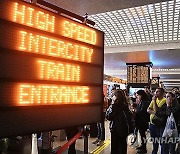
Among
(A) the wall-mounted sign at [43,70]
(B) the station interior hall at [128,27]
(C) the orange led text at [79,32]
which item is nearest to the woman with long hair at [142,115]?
(B) the station interior hall at [128,27]

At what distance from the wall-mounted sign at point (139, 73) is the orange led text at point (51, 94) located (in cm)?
785

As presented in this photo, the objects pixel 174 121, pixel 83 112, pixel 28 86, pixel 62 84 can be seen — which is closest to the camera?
pixel 28 86

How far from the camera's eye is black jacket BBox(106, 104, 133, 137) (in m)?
4.11

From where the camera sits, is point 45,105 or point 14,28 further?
point 45,105

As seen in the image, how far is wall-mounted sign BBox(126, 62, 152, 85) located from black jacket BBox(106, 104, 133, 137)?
5976 mm

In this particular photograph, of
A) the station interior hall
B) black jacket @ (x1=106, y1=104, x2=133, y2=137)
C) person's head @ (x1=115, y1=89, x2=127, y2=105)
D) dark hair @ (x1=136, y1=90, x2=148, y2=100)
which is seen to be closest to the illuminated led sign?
the station interior hall

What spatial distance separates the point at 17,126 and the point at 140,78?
8.63m

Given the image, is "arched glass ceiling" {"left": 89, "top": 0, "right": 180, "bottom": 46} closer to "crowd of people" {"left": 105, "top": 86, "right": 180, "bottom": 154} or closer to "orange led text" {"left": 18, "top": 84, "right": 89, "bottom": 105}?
"crowd of people" {"left": 105, "top": 86, "right": 180, "bottom": 154}

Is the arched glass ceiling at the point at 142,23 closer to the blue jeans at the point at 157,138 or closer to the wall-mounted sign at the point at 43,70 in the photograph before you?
the blue jeans at the point at 157,138

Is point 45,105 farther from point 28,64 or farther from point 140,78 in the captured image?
point 140,78

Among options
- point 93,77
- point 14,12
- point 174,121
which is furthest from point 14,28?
point 174,121

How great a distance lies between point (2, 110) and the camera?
1658mm

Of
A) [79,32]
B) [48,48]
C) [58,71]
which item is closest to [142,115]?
[79,32]

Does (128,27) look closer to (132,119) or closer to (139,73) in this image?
(132,119)
